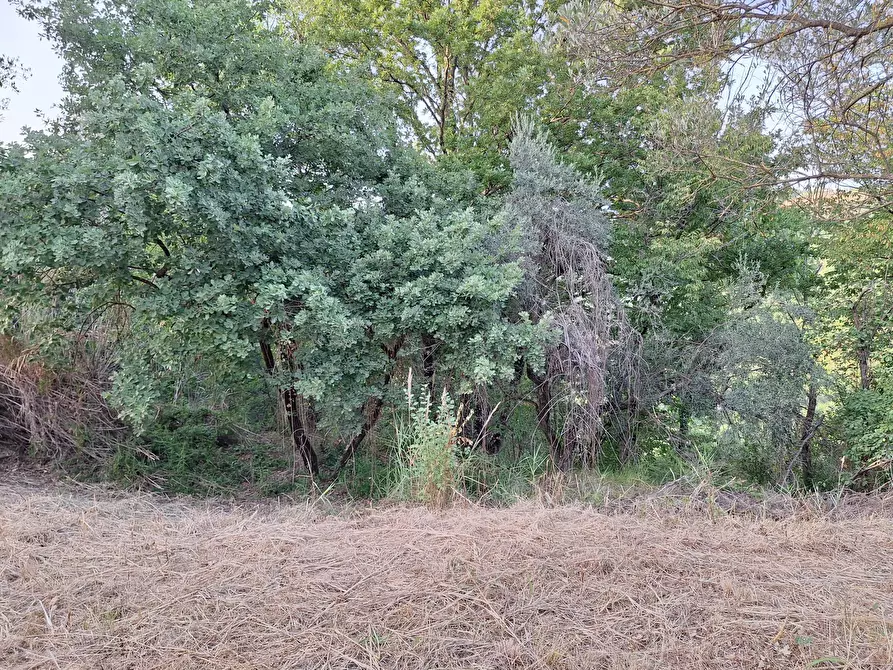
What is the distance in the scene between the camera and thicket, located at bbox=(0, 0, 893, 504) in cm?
576

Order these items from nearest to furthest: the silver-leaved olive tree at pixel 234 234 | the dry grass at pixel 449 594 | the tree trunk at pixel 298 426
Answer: the dry grass at pixel 449 594 → the silver-leaved olive tree at pixel 234 234 → the tree trunk at pixel 298 426

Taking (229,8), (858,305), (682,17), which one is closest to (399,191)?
(229,8)

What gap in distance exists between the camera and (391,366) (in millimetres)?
6855

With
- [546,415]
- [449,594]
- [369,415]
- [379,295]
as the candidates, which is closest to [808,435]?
[546,415]

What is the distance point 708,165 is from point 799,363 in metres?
2.81

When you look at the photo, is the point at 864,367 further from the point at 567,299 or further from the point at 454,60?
the point at 454,60

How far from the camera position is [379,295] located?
6.55 meters

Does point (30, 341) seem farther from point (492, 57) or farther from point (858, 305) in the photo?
point (858, 305)

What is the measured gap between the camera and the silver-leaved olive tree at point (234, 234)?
5.58 metres

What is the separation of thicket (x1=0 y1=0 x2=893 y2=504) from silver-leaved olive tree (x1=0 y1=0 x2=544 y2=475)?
0.11 feet

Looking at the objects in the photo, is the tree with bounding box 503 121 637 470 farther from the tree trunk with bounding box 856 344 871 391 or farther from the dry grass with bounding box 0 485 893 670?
the tree trunk with bounding box 856 344 871 391

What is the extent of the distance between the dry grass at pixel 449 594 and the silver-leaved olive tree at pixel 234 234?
91.8 inches

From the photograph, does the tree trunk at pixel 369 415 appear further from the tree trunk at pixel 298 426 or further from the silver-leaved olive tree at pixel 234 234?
the tree trunk at pixel 298 426

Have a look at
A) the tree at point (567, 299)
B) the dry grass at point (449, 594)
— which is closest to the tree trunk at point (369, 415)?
the tree at point (567, 299)
